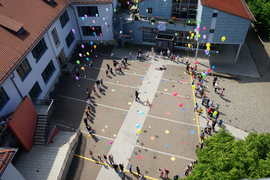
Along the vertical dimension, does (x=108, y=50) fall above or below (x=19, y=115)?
below

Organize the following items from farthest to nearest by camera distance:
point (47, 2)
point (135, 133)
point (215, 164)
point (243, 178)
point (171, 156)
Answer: point (47, 2)
point (135, 133)
point (171, 156)
point (215, 164)
point (243, 178)

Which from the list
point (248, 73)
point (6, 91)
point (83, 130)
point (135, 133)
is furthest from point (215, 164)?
point (248, 73)

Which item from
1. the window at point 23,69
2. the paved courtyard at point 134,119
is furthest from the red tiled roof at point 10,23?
the paved courtyard at point 134,119

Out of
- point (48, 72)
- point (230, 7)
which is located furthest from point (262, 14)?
point (48, 72)

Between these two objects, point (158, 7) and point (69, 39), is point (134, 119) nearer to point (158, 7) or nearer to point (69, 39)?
point (69, 39)

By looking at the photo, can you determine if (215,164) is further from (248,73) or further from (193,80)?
(248,73)

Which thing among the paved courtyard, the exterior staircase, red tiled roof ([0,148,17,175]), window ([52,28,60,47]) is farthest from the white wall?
window ([52,28,60,47])

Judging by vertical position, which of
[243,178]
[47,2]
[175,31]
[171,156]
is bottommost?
[171,156]

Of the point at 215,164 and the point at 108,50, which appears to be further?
the point at 108,50
